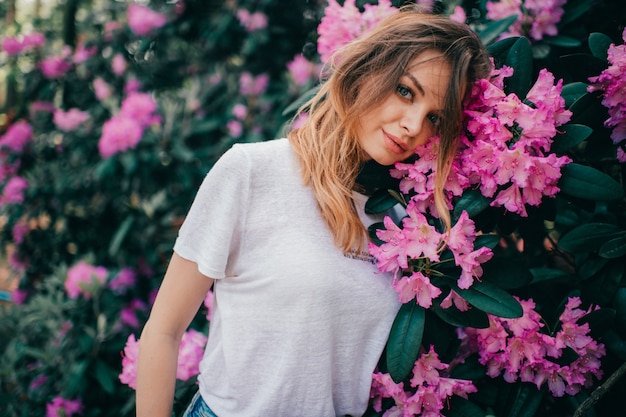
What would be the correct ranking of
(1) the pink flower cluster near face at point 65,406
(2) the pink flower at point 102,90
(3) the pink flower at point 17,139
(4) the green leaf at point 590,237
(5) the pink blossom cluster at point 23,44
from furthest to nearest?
(5) the pink blossom cluster at point 23,44 → (3) the pink flower at point 17,139 → (2) the pink flower at point 102,90 → (1) the pink flower cluster near face at point 65,406 → (4) the green leaf at point 590,237

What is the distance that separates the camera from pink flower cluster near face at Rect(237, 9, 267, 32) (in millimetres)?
2531

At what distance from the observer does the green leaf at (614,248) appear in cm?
113

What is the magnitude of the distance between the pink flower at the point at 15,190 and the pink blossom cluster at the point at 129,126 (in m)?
0.80

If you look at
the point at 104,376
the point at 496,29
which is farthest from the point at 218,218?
the point at 104,376

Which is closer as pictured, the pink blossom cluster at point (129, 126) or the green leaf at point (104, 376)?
the green leaf at point (104, 376)

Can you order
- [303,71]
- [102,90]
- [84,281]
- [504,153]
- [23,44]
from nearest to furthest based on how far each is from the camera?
1. [504,153]
2. [84,281]
3. [303,71]
4. [102,90]
5. [23,44]

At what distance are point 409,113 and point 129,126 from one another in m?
1.65

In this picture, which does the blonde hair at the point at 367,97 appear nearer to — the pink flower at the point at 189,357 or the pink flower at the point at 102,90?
the pink flower at the point at 189,357

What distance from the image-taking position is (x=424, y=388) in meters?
1.06

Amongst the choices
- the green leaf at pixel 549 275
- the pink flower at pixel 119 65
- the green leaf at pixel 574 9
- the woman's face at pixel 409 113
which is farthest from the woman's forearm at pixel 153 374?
the pink flower at pixel 119 65

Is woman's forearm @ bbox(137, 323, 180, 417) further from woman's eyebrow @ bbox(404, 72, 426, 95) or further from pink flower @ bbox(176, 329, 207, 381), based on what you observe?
woman's eyebrow @ bbox(404, 72, 426, 95)

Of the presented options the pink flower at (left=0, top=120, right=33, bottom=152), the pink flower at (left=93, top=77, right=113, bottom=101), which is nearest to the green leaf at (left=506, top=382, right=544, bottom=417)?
the pink flower at (left=93, top=77, right=113, bottom=101)

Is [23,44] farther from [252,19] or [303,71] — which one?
[303,71]

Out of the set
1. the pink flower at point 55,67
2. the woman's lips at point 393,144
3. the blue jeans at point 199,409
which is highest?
the woman's lips at point 393,144
